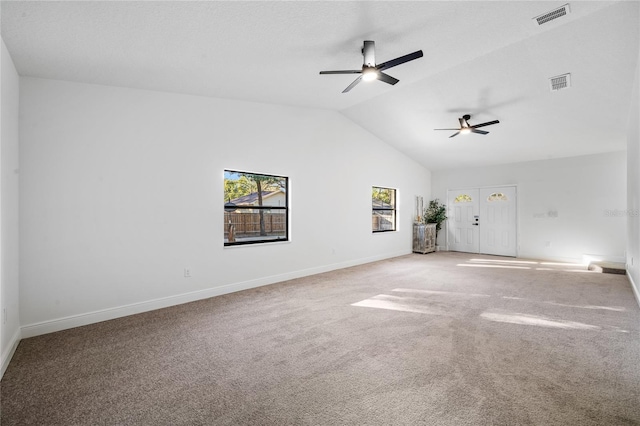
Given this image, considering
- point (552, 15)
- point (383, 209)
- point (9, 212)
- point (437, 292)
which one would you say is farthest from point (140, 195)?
point (383, 209)

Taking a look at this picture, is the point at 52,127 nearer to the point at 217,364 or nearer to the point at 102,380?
the point at 102,380

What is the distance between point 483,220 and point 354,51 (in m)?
6.92

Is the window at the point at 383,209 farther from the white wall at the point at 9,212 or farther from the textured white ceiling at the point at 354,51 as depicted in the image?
the white wall at the point at 9,212

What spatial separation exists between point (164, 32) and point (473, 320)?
427cm

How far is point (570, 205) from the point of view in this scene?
6875 mm

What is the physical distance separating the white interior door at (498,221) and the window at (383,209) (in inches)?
106

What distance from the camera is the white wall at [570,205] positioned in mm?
6367

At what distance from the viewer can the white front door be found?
308 inches

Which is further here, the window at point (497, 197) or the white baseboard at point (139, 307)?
the window at point (497, 197)

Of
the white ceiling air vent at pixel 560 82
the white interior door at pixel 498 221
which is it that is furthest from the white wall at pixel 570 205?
the white ceiling air vent at pixel 560 82

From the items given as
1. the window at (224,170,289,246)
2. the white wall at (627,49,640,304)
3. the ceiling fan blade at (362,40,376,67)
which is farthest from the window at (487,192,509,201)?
the ceiling fan blade at (362,40,376,67)

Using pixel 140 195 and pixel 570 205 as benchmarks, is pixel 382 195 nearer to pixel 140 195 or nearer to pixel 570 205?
pixel 570 205

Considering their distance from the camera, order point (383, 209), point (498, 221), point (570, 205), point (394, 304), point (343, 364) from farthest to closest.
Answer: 1. point (498, 221)
2. point (383, 209)
3. point (570, 205)
4. point (394, 304)
5. point (343, 364)

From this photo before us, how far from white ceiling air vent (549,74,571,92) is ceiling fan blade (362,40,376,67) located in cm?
301
